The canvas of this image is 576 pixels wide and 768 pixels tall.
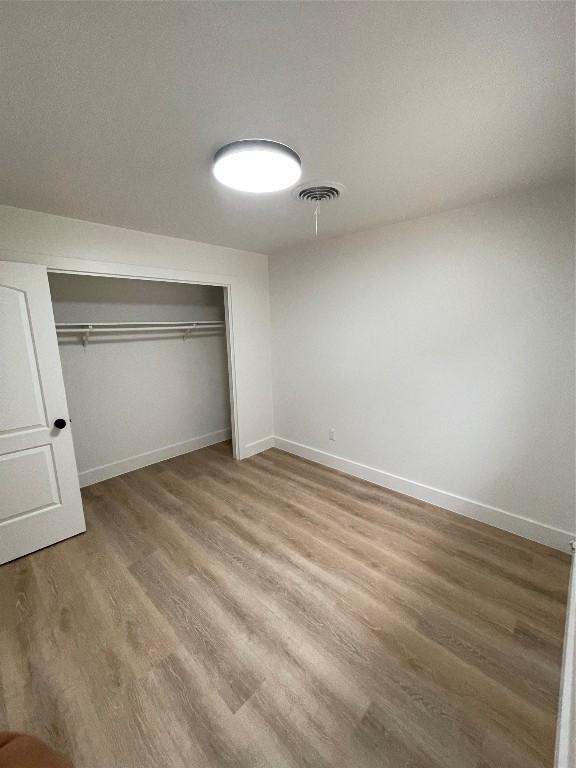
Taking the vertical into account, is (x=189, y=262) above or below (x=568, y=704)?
above

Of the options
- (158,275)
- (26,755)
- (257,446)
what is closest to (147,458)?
(257,446)

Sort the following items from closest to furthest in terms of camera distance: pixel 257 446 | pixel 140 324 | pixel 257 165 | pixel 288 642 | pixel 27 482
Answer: pixel 257 165, pixel 288 642, pixel 27 482, pixel 140 324, pixel 257 446

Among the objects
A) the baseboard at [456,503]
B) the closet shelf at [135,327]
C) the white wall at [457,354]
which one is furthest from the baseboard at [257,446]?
the closet shelf at [135,327]

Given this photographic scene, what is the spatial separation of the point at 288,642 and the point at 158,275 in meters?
2.76

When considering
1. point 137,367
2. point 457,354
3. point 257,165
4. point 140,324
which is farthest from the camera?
point 137,367

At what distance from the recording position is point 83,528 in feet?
7.72

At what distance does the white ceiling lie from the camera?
0.81 metres

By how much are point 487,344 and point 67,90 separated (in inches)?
99.4

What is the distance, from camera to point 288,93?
3.46 ft

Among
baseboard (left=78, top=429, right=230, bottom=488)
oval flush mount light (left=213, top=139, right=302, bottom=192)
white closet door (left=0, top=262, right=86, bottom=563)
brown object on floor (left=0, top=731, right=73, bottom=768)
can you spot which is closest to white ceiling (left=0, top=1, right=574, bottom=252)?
oval flush mount light (left=213, top=139, right=302, bottom=192)

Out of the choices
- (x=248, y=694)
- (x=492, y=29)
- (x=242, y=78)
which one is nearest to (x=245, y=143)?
(x=242, y=78)

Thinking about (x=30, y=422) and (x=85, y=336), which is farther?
(x=85, y=336)

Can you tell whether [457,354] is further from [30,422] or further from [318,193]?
[30,422]

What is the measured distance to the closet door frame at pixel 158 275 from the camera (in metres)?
2.13
